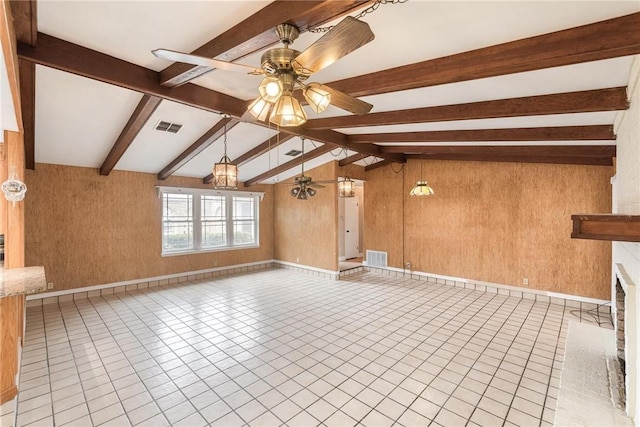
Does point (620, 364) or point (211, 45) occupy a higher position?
point (211, 45)

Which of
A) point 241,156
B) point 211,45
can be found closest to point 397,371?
point 211,45

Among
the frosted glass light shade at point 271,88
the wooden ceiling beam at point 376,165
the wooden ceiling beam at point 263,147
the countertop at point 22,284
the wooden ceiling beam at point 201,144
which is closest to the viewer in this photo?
the frosted glass light shade at point 271,88

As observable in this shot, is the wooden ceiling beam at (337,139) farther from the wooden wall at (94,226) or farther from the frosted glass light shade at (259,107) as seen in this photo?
the wooden wall at (94,226)

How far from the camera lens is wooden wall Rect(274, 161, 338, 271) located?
24.2 feet

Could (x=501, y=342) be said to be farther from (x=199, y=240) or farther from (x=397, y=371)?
(x=199, y=240)

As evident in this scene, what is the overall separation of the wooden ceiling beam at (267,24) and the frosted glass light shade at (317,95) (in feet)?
1.14

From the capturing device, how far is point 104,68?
2674 mm

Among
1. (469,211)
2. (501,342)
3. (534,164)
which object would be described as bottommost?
(501,342)

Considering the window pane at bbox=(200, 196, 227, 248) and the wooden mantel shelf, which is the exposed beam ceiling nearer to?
the wooden mantel shelf

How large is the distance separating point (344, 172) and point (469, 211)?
3.09 meters

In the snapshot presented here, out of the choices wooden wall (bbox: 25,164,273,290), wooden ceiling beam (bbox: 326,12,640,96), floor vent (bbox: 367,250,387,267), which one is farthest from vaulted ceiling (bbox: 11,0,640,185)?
floor vent (bbox: 367,250,387,267)

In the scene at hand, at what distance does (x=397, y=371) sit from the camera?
3176mm

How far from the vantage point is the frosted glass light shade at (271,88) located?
1685mm

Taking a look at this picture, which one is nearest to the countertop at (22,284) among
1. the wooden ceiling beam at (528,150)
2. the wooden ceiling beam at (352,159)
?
the wooden ceiling beam at (528,150)
